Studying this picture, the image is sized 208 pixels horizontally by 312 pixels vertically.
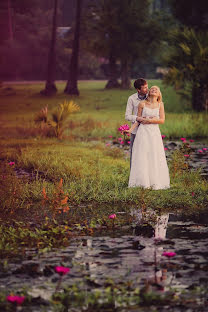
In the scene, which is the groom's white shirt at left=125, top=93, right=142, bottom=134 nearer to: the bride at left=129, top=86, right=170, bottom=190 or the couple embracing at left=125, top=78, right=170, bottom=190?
the couple embracing at left=125, top=78, right=170, bottom=190

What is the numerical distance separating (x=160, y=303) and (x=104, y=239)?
224 cm

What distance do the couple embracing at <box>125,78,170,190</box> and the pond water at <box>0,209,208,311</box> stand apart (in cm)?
232

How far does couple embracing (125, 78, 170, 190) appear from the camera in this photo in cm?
1045

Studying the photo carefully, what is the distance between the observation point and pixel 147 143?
10578 millimetres

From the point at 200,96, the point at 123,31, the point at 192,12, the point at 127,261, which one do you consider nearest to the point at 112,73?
the point at 123,31

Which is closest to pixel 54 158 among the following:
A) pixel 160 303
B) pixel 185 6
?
pixel 160 303

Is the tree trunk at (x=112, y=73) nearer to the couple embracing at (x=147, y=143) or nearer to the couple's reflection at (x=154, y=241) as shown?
the couple embracing at (x=147, y=143)

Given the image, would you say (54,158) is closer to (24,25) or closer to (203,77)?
(203,77)

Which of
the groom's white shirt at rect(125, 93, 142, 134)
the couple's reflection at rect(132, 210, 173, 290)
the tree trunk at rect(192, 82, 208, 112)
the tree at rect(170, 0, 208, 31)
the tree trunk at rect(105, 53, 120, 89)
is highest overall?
the tree at rect(170, 0, 208, 31)

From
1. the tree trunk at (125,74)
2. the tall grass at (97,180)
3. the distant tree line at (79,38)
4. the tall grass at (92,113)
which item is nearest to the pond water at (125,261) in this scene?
the tall grass at (97,180)

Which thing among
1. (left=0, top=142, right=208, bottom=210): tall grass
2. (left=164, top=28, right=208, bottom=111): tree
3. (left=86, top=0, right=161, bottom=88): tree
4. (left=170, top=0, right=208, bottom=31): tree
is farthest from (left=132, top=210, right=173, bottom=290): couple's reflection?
(left=86, top=0, right=161, bottom=88): tree

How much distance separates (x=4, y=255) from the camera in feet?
22.6

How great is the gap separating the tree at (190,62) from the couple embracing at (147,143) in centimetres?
1459

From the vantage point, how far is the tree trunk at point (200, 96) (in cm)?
2644
